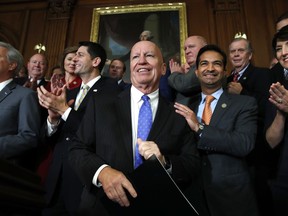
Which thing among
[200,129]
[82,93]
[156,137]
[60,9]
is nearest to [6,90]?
[82,93]

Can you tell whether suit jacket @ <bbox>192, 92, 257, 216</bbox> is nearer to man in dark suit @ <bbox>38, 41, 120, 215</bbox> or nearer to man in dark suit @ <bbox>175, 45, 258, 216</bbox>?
man in dark suit @ <bbox>175, 45, 258, 216</bbox>

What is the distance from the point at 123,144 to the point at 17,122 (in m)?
1.21

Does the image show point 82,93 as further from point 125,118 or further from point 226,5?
point 226,5

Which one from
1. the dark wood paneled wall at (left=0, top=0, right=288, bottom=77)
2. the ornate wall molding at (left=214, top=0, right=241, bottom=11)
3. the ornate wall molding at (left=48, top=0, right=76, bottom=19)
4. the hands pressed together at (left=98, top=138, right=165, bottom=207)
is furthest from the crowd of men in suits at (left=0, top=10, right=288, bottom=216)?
the ornate wall molding at (left=48, top=0, right=76, bottom=19)

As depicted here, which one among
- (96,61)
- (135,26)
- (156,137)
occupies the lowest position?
(156,137)

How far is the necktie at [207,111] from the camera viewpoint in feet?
7.70

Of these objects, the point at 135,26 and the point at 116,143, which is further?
the point at 135,26

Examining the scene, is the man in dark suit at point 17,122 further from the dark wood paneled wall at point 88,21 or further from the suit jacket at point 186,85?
the dark wood paneled wall at point 88,21

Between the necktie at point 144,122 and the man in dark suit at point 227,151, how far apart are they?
26 cm

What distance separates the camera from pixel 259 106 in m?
2.74

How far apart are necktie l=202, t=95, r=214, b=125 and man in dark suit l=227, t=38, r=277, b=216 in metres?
0.40

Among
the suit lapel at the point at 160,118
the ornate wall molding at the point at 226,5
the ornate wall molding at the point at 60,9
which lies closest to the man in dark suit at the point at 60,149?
the suit lapel at the point at 160,118

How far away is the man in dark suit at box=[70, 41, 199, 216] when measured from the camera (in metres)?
1.47

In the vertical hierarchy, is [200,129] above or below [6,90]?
below
